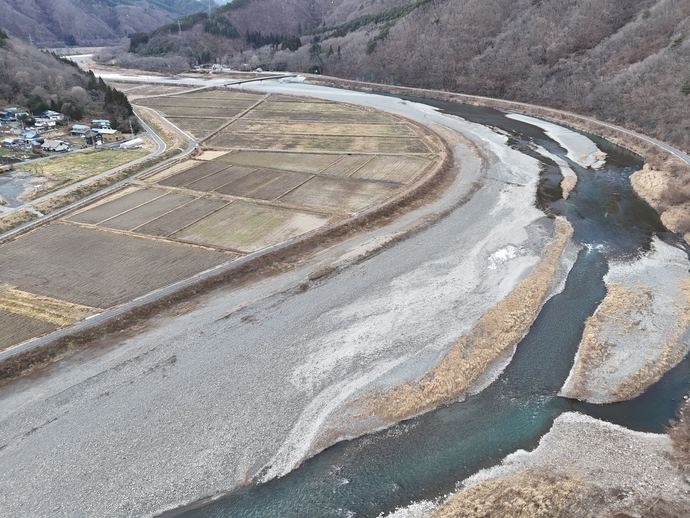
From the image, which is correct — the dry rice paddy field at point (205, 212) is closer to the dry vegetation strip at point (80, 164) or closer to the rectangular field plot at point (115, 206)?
the rectangular field plot at point (115, 206)

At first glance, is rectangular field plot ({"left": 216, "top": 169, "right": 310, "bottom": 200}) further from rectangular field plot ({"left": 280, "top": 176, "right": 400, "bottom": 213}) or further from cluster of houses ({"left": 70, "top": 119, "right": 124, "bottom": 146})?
cluster of houses ({"left": 70, "top": 119, "right": 124, "bottom": 146})

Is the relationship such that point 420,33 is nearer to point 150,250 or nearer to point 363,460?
point 150,250

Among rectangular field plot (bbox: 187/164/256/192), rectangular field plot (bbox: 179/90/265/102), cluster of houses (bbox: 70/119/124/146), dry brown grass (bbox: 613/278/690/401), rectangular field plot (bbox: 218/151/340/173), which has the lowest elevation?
dry brown grass (bbox: 613/278/690/401)

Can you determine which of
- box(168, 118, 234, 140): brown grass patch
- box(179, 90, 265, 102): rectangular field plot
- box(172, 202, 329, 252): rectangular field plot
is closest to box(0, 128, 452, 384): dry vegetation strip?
box(172, 202, 329, 252): rectangular field plot

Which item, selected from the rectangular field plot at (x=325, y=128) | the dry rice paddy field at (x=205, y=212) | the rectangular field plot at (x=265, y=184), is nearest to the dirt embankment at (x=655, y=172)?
the dry rice paddy field at (x=205, y=212)

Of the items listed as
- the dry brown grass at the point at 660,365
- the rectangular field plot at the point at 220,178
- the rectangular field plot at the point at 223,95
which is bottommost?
the dry brown grass at the point at 660,365

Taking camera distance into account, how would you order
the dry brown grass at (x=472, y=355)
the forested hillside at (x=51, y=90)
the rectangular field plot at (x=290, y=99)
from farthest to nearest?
the rectangular field plot at (x=290, y=99)
the forested hillside at (x=51, y=90)
the dry brown grass at (x=472, y=355)
